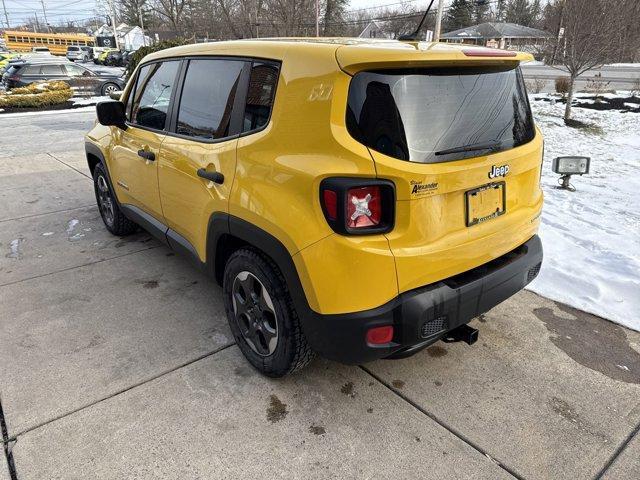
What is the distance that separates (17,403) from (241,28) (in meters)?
36.5

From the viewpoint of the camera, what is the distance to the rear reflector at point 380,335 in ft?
6.80

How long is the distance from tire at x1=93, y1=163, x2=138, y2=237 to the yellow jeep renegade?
2074 mm

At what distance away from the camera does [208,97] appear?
9.28ft

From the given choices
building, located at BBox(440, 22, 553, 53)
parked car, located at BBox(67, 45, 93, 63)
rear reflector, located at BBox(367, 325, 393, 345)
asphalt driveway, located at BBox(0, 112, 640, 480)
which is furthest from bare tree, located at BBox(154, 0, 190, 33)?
rear reflector, located at BBox(367, 325, 393, 345)

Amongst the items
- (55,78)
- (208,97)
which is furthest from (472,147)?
(55,78)

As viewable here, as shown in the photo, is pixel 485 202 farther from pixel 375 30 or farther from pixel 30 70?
pixel 375 30

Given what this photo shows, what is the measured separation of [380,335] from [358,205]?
60cm

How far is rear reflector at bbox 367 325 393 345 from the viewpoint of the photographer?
2072mm

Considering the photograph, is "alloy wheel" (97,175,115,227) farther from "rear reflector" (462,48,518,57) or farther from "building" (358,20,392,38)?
"building" (358,20,392,38)

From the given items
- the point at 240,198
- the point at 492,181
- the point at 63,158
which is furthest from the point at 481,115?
the point at 63,158

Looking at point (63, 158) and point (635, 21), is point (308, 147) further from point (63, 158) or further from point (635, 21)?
point (635, 21)

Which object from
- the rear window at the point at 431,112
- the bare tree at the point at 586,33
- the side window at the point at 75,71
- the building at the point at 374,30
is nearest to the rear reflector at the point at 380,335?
the rear window at the point at 431,112

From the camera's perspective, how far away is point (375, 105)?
2.00 m

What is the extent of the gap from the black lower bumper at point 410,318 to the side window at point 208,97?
4.07 feet
